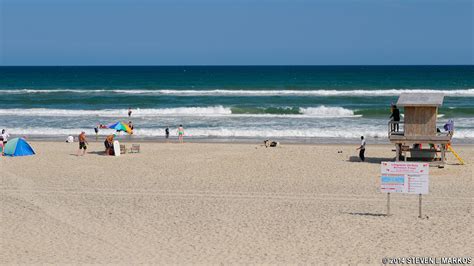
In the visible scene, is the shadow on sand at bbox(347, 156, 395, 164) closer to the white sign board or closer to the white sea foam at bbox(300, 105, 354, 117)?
the white sign board

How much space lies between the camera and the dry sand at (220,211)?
11164 mm

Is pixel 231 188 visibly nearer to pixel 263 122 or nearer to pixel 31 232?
pixel 31 232

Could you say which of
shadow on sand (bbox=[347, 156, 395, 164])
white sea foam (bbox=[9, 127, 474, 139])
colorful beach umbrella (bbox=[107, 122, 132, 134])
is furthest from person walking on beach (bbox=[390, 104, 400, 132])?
colorful beach umbrella (bbox=[107, 122, 132, 134])

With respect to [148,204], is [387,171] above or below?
above

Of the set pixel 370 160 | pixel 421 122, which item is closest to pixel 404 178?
pixel 421 122

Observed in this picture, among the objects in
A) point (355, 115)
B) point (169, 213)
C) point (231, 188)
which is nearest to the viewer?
point (169, 213)

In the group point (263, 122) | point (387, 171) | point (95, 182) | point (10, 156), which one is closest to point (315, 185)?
point (387, 171)

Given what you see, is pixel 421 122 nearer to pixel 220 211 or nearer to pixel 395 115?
pixel 395 115

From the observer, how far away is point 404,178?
1304cm

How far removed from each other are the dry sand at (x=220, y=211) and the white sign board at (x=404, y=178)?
24.3 inches

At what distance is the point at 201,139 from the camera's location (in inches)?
1151

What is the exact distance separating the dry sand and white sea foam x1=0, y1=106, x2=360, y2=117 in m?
18.5

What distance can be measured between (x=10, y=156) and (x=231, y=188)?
29.1 ft

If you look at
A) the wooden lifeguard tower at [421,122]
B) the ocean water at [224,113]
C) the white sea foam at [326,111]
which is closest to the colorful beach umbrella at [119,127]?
the ocean water at [224,113]
